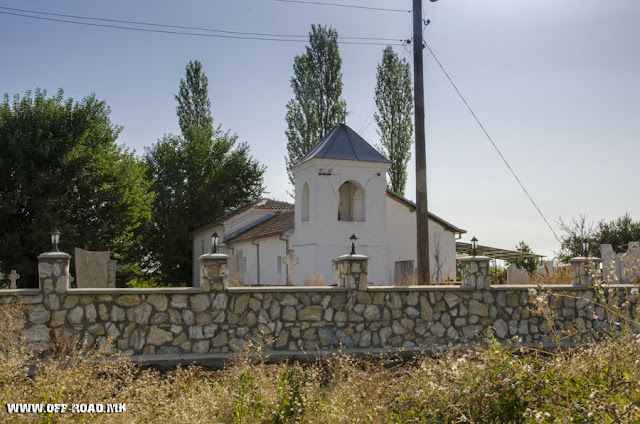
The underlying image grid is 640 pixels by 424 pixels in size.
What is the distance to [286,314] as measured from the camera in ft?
37.0

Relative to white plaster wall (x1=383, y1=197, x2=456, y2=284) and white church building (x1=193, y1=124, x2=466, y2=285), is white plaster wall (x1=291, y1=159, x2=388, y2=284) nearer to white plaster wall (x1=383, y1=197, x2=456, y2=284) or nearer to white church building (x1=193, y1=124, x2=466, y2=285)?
white church building (x1=193, y1=124, x2=466, y2=285)

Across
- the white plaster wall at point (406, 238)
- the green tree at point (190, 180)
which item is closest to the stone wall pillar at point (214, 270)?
the white plaster wall at point (406, 238)

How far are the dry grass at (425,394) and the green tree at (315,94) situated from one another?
2436cm

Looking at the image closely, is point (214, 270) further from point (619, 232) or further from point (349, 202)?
point (619, 232)

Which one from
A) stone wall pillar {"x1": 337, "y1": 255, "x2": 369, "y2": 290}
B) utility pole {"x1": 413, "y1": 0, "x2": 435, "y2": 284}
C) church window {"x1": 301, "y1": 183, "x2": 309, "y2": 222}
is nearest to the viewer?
stone wall pillar {"x1": 337, "y1": 255, "x2": 369, "y2": 290}

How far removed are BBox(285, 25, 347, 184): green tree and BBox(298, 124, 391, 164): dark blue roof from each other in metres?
8.96

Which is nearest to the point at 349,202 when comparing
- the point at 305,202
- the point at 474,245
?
the point at 305,202

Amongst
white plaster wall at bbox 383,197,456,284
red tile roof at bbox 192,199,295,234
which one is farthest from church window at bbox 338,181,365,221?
red tile roof at bbox 192,199,295,234

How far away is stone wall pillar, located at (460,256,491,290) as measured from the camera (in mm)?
12172

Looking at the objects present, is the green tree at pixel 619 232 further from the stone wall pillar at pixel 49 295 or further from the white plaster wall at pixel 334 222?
the stone wall pillar at pixel 49 295

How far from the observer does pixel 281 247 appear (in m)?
22.8

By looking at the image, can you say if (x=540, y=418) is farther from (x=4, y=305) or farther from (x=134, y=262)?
(x=134, y=262)

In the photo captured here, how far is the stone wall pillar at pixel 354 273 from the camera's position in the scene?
456 inches

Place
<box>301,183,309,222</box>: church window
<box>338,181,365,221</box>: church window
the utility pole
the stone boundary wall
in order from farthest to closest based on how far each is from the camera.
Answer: <box>338,181,365,221</box>: church window → <box>301,183,309,222</box>: church window → the utility pole → the stone boundary wall
